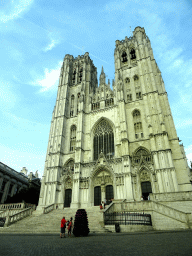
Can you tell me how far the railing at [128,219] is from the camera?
40.7 ft

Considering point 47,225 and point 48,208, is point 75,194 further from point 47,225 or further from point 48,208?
point 47,225

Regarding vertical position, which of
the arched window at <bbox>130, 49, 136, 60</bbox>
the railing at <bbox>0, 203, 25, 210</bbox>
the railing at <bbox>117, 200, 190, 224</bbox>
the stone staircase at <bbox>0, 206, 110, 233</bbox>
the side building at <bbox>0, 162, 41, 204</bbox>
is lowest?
the stone staircase at <bbox>0, 206, 110, 233</bbox>

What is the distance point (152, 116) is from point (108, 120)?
24.4ft

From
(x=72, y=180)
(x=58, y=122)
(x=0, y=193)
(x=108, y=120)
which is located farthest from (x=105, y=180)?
(x=0, y=193)

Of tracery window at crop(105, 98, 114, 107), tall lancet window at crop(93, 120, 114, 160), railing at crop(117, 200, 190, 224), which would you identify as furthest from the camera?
tracery window at crop(105, 98, 114, 107)

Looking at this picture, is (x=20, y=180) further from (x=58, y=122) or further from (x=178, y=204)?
(x=178, y=204)

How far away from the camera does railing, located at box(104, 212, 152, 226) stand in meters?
12.4

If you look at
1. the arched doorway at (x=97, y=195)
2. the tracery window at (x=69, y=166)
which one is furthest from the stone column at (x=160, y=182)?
the tracery window at (x=69, y=166)

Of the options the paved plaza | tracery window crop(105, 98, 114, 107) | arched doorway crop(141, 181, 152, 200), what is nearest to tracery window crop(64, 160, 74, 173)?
arched doorway crop(141, 181, 152, 200)

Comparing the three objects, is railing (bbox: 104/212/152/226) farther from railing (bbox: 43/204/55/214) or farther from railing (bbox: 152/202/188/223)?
railing (bbox: 43/204/55/214)

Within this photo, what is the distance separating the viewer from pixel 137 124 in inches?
1112

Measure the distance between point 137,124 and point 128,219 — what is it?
17.3 m

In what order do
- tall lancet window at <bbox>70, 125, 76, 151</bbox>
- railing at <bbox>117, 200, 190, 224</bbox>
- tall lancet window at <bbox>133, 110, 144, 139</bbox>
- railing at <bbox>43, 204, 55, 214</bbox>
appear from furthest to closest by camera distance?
tall lancet window at <bbox>70, 125, 76, 151</bbox>, tall lancet window at <bbox>133, 110, 144, 139</bbox>, railing at <bbox>43, 204, 55, 214</bbox>, railing at <bbox>117, 200, 190, 224</bbox>

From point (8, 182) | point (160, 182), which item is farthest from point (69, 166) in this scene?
point (8, 182)
